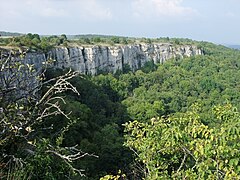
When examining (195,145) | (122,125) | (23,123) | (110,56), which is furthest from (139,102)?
(23,123)

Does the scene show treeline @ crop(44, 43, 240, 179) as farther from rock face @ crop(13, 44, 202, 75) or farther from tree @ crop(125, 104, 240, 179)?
rock face @ crop(13, 44, 202, 75)

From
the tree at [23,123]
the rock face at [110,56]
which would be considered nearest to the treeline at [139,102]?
the tree at [23,123]

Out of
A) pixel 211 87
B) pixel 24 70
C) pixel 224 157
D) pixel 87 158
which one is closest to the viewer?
pixel 224 157

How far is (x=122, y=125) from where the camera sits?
7172 millimetres

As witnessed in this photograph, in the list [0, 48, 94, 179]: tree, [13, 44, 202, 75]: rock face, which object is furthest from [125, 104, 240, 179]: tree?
[13, 44, 202, 75]: rock face

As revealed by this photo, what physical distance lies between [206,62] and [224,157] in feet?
223

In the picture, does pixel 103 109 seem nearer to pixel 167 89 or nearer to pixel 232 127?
pixel 167 89

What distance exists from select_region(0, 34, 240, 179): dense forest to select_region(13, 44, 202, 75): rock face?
1979mm

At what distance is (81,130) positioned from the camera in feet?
77.8

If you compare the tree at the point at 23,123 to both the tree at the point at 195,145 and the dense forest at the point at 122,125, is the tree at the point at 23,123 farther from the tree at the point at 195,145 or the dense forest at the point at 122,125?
the tree at the point at 195,145

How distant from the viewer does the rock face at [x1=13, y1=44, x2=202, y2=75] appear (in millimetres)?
39744

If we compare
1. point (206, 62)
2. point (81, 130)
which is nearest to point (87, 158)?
point (81, 130)

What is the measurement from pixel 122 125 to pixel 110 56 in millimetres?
50504

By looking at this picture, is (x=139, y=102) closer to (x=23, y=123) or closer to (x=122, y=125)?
(x=122, y=125)
